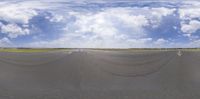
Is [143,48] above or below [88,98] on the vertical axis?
above

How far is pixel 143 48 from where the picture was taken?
862 centimetres

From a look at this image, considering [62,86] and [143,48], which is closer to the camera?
[62,86]

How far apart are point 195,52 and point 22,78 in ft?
13.5

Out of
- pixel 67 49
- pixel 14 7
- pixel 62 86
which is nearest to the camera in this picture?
pixel 62 86

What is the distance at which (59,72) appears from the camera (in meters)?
7.72

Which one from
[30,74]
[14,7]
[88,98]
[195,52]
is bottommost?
[88,98]

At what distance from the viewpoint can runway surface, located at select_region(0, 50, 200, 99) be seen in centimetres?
763

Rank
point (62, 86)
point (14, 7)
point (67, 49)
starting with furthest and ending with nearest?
point (14, 7)
point (67, 49)
point (62, 86)

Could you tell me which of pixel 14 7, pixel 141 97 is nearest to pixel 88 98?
pixel 141 97

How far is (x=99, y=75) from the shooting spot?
25.3 feet

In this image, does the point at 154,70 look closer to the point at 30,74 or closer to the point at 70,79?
the point at 70,79

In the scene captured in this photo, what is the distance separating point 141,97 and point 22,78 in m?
2.76

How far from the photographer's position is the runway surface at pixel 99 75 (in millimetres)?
7629

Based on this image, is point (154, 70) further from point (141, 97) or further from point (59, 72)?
point (59, 72)
